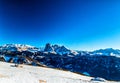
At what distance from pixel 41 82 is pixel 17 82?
619cm

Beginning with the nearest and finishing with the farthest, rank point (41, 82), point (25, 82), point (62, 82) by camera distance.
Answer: point (25, 82), point (41, 82), point (62, 82)

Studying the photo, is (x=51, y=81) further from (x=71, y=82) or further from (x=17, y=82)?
(x=17, y=82)

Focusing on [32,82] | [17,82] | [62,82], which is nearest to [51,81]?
[62,82]

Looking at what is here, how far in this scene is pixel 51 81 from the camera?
3756 cm

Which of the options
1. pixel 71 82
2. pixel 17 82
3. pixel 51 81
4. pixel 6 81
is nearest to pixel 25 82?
pixel 17 82

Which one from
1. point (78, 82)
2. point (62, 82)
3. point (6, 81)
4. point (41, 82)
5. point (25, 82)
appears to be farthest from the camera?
point (78, 82)

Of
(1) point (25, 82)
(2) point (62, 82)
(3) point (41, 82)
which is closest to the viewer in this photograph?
(1) point (25, 82)

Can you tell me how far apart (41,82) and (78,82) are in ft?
29.9

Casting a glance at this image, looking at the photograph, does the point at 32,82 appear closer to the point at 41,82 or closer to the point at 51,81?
the point at 41,82

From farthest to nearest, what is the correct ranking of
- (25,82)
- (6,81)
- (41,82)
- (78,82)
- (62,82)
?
(78,82) < (62,82) < (41,82) < (25,82) < (6,81)

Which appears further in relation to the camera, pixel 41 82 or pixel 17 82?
pixel 41 82

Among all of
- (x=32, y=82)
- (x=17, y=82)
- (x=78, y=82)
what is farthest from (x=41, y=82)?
(x=78, y=82)

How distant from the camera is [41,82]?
35.0m

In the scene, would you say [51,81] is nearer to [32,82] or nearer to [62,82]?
[62,82]
